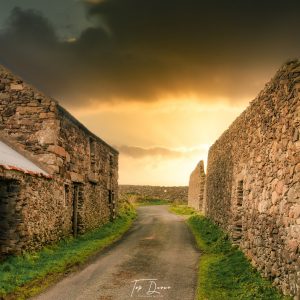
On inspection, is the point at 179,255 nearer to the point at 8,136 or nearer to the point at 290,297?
the point at 290,297

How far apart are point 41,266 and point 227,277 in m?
4.89

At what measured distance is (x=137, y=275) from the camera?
10094mm

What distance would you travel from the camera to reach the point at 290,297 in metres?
7.14

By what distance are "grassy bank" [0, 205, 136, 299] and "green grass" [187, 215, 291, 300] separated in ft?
11.8

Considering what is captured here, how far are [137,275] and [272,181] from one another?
413cm

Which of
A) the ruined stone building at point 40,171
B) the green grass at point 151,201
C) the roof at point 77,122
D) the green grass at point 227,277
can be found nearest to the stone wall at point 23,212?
the ruined stone building at point 40,171

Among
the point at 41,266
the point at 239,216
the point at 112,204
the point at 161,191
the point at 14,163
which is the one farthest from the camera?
the point at 161,191

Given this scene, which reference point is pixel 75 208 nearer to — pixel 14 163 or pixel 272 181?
pixel 14 163

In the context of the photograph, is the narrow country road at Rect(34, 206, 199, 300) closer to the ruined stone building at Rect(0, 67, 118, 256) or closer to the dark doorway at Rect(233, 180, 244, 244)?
the dark doorway at Rect(233, 180, 244, 244)

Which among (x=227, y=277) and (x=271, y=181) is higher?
(x=271, y=181)

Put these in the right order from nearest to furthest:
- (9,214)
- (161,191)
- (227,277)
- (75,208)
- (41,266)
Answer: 1. (227,277)
2. (41,266)
3. (9,214)
4. (75,208)
5. (161,191)

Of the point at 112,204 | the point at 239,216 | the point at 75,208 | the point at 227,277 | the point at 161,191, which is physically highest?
the point at 239,216

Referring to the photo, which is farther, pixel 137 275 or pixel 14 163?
pixel 14 163

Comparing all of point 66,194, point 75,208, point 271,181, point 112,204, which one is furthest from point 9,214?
point 112,204
